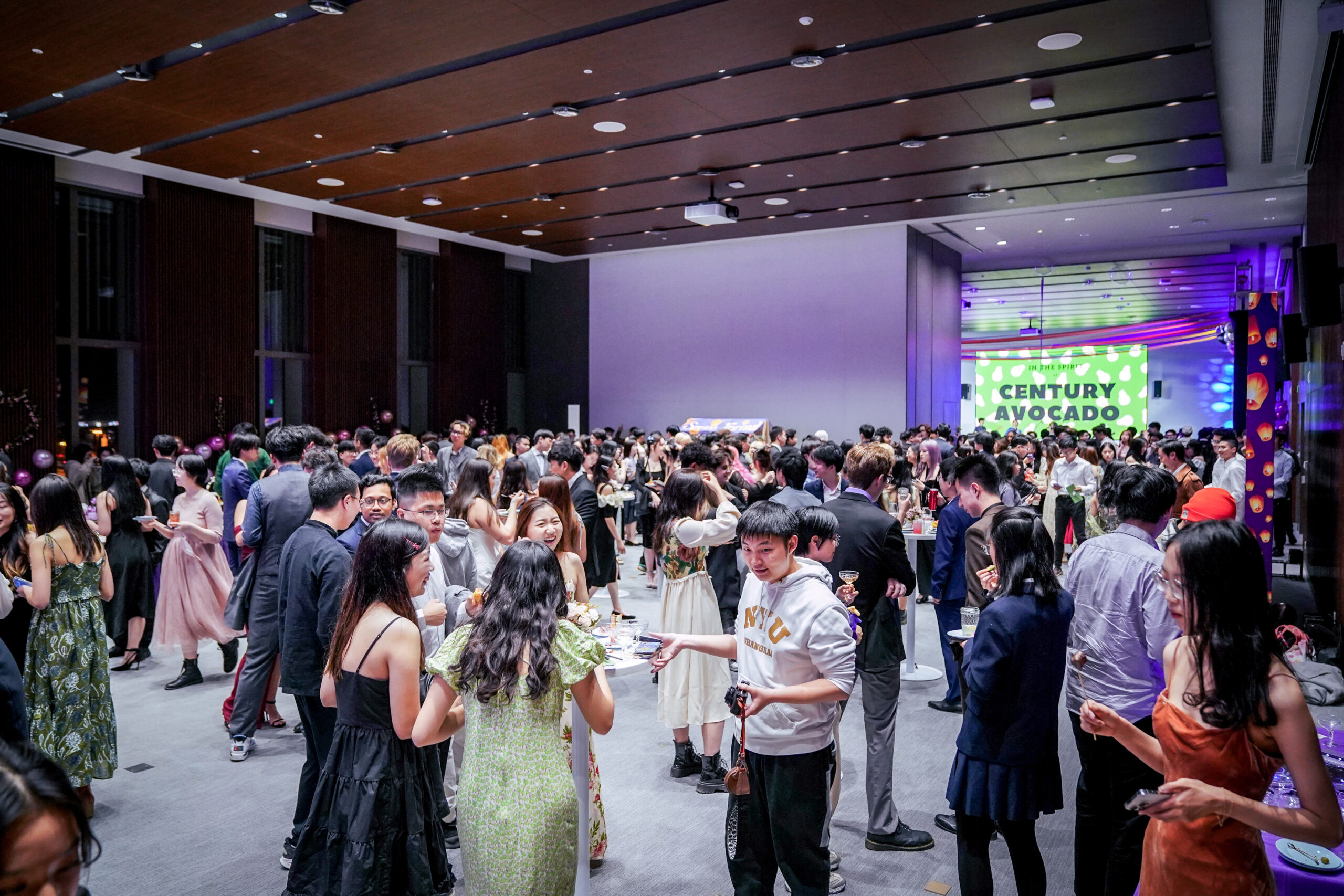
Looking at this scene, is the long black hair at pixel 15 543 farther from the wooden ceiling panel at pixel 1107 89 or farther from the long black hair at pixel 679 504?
the wooden ceiling panel at pixel 1107 89

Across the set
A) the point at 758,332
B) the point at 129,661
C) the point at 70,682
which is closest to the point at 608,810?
the point at 70,682

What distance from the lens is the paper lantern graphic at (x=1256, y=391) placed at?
7070 millimetres

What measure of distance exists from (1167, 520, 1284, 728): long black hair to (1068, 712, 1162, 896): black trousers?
38.7 inches

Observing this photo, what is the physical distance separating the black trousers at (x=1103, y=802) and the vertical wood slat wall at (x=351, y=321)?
42.8 ft

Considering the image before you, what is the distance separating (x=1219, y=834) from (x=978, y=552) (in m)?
2.30

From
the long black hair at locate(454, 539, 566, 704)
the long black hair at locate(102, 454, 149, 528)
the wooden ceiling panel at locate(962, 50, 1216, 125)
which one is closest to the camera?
the long black hair at locate(454, 539, 566, 704)

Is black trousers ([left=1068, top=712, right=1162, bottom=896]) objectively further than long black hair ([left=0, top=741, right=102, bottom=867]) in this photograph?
Yes

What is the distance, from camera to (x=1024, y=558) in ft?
8.36

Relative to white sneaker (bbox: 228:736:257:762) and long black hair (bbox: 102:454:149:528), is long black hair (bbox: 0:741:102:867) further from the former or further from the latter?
long black hair (bbox: 102:454:149:528)

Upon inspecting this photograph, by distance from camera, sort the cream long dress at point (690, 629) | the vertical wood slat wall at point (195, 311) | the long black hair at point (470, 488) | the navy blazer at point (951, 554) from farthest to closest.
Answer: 1. the vertical wood slat wall at point (195, 311)
2. the navy blazer at point (951, 554)
3. the long black hair at point (470, 488)
4. the cream long dress at point (690, 629)

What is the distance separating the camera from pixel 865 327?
49.7 feet

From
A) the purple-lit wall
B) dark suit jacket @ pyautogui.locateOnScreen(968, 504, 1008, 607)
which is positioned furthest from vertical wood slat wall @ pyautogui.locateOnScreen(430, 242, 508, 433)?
dark suit jacket @ pyautogui.locateOnScreen(968, 504, 1008, 607)

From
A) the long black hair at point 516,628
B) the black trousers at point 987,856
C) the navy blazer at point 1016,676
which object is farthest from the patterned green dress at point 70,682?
the navy blazer at point 1016,676

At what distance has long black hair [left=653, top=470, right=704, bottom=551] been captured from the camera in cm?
430
